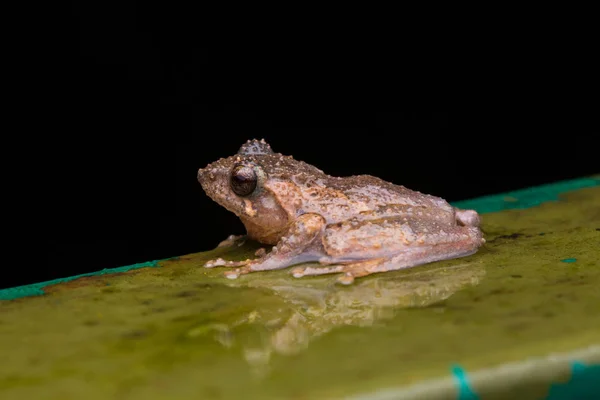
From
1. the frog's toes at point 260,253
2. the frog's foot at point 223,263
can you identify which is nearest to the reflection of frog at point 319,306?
the frog's foot at point 223,263

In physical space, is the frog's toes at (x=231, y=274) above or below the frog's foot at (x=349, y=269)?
above

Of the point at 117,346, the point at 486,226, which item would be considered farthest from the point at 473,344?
the point at 486,226

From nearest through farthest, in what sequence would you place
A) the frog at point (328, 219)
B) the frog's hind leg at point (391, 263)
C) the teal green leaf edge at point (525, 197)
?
the frog's hind leg at point (391, 263) → the frog at point (328, 219) → the teal green leaf edge at point (525, 197)

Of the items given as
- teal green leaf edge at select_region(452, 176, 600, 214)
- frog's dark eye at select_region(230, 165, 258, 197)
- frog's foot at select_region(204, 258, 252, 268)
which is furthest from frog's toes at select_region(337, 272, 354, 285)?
teal green leaf edge at select_region(452, 176, 600, 214)

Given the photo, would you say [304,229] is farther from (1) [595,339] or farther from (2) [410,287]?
(1) [595,339]

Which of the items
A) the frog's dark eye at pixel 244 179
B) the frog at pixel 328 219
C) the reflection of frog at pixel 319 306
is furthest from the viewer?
the frog's dark eye at pixel 244 179

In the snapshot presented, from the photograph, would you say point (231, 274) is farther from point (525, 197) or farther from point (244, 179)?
point (525, 197)

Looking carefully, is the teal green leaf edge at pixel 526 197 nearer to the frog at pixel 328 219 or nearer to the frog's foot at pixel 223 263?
the frog at pixel 328 219
